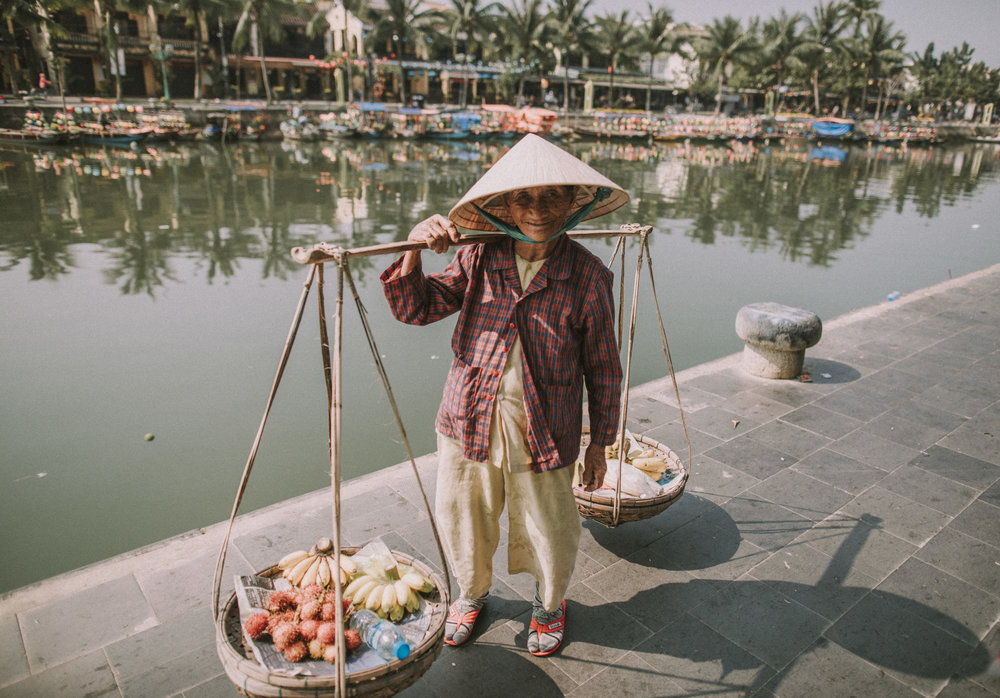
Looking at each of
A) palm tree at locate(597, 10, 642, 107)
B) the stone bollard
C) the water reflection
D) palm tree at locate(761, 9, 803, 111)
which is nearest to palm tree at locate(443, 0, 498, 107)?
palm tree at locate(597, 10, 642, 107)

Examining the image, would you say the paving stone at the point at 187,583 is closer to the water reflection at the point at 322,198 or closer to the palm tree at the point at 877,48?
the water reflection at the point at 322,198

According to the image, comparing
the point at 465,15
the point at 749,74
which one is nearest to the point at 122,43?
the point at 465,15

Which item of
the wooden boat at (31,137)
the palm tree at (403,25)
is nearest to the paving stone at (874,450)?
the wooden boat at (31,137)

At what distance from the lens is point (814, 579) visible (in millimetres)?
2193

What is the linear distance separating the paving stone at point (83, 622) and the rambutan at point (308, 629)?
0.70 metres

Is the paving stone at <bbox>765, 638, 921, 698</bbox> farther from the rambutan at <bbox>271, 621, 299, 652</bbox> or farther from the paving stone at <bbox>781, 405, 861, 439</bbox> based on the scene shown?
the paving stone at <bbox>781, 405, 861, 439</bbox>

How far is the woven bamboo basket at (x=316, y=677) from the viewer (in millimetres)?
1354

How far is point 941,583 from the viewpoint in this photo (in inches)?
85.4

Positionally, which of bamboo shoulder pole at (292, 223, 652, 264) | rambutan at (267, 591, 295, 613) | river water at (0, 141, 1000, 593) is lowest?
river water at (0, 141, 1000, 593)

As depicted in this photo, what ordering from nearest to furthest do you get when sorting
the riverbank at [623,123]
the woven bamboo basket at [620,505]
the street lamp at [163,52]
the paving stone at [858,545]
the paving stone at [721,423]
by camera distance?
1. the woven bamboo basket at [620,505]
2. the paving stone at [858,545]
3. the paving stone at [721,423]
4. the riverbank at [623,123]
5. the street lamp at [163,52]

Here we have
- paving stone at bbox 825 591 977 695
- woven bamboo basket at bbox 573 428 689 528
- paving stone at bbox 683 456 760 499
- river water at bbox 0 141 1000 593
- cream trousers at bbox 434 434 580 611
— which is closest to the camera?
cream trousers at bbox 434 434 580 611

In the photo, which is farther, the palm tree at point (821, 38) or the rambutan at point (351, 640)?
the palm tree at point (821, 38)

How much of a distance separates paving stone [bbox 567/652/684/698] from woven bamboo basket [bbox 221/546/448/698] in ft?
1.63

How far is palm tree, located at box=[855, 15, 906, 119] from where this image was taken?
36.3m
